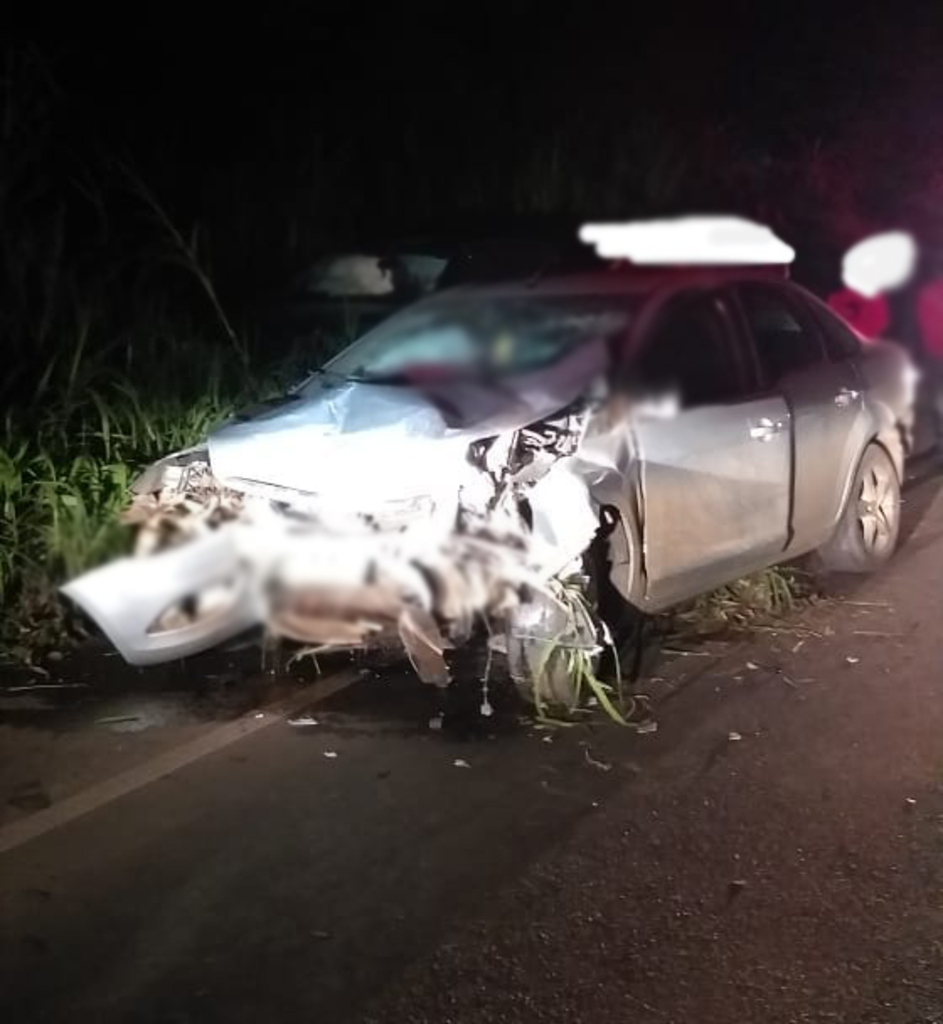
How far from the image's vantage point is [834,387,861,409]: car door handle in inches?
244

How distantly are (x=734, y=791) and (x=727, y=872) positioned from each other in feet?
1.85

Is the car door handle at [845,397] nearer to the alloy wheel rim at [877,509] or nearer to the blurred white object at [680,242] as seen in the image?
the alloy wheel rim at [877,509]

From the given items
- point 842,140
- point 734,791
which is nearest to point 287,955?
point 734,791

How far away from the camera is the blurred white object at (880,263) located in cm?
926

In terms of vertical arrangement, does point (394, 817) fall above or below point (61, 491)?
below

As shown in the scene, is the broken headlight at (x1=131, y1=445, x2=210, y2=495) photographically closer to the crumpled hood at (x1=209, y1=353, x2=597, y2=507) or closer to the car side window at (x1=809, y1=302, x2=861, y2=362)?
the crumpled hood at (x1=209, y1=353, x2=597, y2=507)

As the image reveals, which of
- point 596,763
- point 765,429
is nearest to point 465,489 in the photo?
point 596,763

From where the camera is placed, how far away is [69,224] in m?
8.67

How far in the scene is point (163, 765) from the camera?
4.62 metres

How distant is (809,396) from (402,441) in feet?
6.73

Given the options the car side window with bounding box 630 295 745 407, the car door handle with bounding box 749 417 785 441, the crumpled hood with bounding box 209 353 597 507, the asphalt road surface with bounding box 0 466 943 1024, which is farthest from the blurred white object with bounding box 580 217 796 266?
the asphalt road surface with bounding box 0 466 943 1024

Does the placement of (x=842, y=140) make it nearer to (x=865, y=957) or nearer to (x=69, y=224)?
(x=69, y=224)

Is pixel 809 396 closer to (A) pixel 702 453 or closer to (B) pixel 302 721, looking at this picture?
A: (A) pixel 702 453

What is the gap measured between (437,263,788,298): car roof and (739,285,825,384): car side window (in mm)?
192
